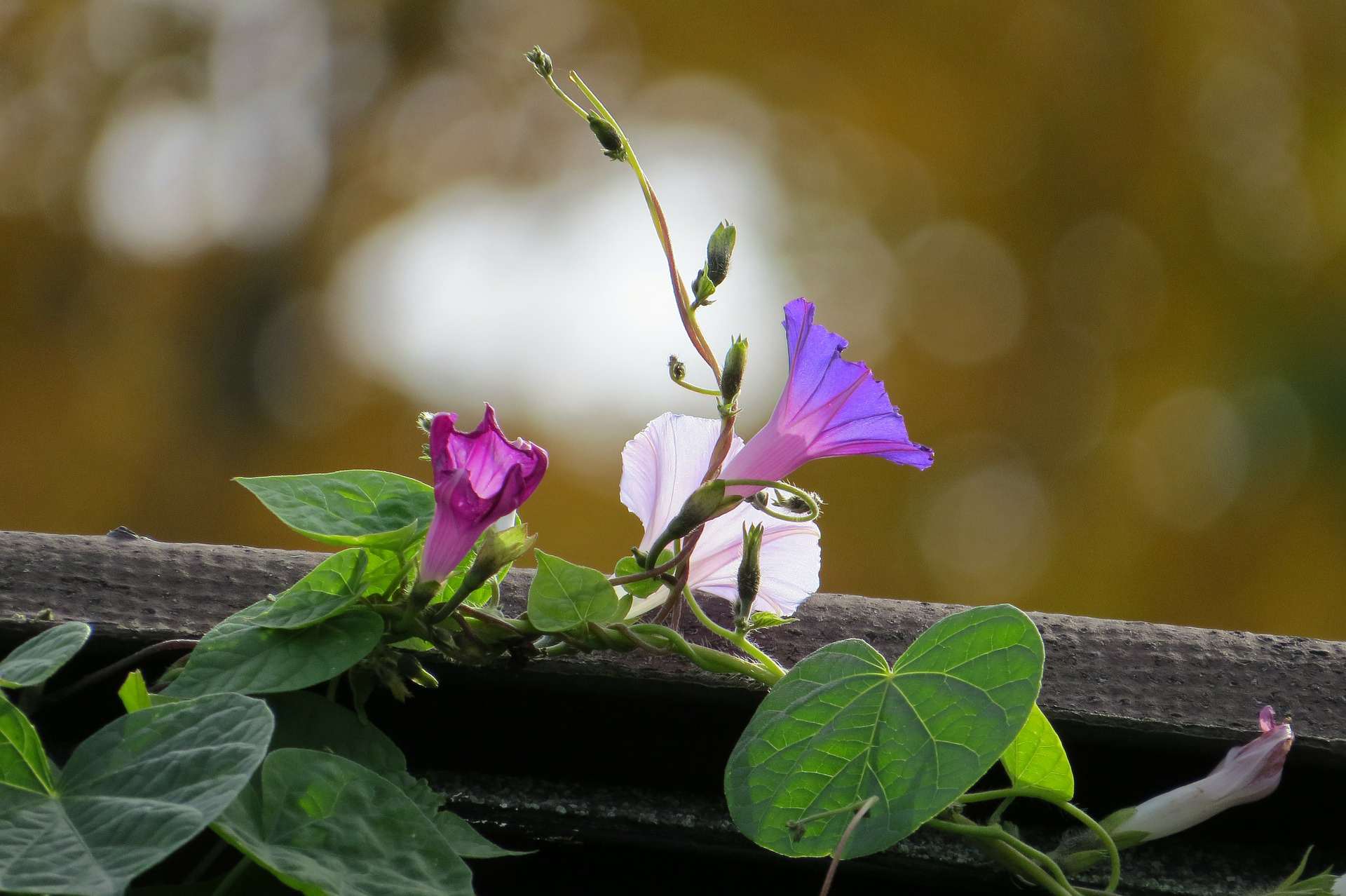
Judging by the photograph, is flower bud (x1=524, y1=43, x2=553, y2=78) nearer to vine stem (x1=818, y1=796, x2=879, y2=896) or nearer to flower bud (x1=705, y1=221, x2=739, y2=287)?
flower bud (x1=705, y1=221, x2=739, y2=287)

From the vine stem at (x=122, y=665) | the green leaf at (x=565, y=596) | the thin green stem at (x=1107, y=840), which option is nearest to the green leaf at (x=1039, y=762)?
the thin green stem at (x=1107, y=840)

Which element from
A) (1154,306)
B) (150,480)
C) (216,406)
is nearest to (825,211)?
(1154,306)

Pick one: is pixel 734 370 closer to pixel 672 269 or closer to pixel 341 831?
pixel 672 269

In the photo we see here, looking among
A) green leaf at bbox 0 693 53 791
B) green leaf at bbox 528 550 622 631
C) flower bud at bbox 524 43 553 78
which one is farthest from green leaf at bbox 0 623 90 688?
flower bud at bbox 524 43 553 78

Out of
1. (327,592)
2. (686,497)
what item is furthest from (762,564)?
(327,592)

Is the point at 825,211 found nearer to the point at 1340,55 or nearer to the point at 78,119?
the point at 1340,55

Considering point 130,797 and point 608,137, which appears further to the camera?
point 608,137

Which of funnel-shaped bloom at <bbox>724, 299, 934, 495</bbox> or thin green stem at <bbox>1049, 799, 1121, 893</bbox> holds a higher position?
funnel-shaped bloom at <bbox>724, 299, 934, 495</bbox>
